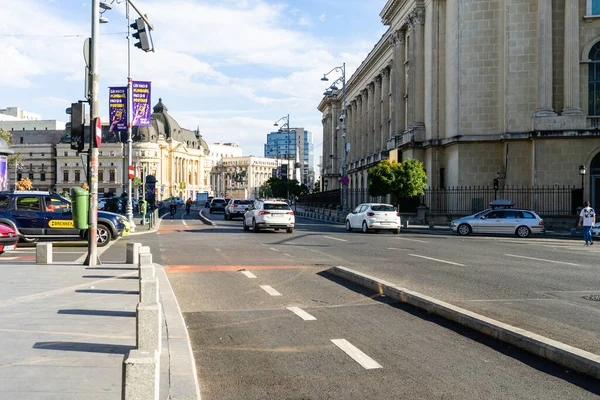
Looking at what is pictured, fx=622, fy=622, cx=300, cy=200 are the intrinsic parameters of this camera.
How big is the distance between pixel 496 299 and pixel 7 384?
746cm

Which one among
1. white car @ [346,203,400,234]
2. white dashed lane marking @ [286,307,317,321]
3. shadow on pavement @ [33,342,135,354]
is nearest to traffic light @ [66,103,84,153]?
white dashed lane marking @ [286,307,317,321]

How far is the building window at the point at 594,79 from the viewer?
39.8 m

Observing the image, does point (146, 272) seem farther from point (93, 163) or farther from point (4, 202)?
point (4, 202)

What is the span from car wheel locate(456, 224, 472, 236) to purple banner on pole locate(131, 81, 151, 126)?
55.6 ft

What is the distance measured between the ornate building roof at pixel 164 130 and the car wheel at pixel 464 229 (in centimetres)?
12420

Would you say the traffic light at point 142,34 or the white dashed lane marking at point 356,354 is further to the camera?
the traffic light at point 142,34

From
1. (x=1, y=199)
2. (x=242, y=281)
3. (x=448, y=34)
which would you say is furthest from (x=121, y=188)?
(x=242, y=281)

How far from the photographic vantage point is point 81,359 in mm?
6023

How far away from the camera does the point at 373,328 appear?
26.0 feet

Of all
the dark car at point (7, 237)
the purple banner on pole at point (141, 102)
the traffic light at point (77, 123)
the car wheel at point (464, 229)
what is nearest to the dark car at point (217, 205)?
the purple banner on pole at point (141, 102)

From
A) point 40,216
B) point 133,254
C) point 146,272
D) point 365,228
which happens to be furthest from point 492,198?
point 146,272

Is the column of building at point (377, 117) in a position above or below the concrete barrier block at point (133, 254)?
above

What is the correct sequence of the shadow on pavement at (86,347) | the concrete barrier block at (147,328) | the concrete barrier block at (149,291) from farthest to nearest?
the concrete barrier block at (149,291), the shadow on pavement at (86,347), the concrete barrier block at (147,328)

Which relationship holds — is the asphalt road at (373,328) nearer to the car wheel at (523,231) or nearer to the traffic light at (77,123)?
the traffic light at (77,123)
